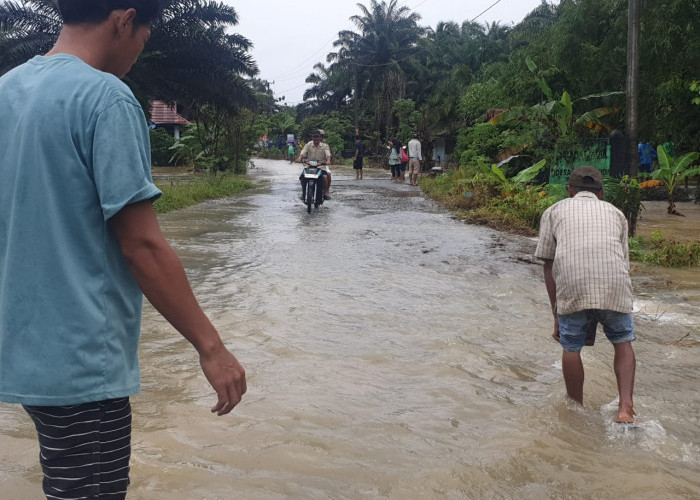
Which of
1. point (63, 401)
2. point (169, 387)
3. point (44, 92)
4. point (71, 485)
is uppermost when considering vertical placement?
point (44, 92)

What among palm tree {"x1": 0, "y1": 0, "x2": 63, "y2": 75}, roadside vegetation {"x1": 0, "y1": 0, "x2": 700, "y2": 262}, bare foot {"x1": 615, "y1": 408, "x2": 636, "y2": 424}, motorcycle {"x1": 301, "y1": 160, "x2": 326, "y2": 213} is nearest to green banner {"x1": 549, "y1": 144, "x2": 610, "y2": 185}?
roadside vegetation {"x1": 0, "y1": 0, "x2": 700, "y2": 262}

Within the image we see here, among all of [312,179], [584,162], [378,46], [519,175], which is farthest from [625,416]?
[378,46]

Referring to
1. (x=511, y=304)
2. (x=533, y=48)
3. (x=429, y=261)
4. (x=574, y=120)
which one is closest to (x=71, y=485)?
(x=511, y=304)

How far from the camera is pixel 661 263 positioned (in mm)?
8953

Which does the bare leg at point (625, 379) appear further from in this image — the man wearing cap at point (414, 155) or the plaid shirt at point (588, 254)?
the man wearing cap at point (414, 155)

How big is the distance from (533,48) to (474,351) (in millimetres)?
16553

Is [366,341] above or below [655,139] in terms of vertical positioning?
below

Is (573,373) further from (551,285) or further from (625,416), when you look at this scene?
(551,285)

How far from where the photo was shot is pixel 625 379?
12.8 feet

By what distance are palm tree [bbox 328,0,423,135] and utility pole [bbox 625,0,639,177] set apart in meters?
41.6

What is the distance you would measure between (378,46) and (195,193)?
38595 mm

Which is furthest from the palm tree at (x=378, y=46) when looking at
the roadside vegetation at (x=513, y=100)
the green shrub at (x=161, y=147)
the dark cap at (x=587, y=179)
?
the dark cap at (x=587, y=179)

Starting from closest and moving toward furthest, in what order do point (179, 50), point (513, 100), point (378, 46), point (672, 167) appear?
point (672, 167), point (513, 100), point (179, 50), point (378, 46)

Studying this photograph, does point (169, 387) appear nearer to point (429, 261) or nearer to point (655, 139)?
point (429, 261)
